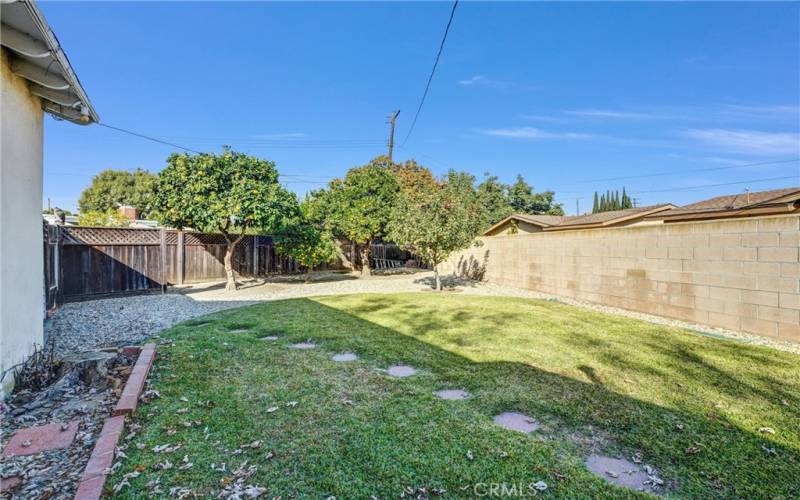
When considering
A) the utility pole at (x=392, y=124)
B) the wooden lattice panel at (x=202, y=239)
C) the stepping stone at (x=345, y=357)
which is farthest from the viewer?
the utility pole at (x=392, y=124)

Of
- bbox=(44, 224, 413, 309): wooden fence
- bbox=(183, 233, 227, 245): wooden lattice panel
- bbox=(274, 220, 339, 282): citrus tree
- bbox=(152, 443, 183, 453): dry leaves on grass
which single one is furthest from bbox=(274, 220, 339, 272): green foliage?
bbox=(152, 443, 183, 453): dry leaves on grass

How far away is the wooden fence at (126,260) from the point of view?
888 cm

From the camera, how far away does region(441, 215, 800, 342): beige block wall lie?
5.35m

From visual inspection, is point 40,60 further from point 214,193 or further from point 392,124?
point 392,124

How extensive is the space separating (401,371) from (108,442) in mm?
2442

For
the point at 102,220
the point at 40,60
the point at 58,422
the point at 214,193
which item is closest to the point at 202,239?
the point at 214,193

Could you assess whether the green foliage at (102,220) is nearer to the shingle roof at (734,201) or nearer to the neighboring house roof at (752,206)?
the neighboring house roof at (752,206)

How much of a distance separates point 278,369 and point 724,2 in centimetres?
1229

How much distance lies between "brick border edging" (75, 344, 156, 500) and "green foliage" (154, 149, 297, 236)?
6.88 metres

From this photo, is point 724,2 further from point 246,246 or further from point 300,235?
point 246,246

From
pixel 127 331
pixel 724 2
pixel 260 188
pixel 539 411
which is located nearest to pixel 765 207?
pixel 724 2

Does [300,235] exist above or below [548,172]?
below

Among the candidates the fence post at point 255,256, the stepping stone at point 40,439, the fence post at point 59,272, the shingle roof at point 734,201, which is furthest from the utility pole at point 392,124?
the stepping stone at point 40,439

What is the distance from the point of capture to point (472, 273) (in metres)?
15.6
